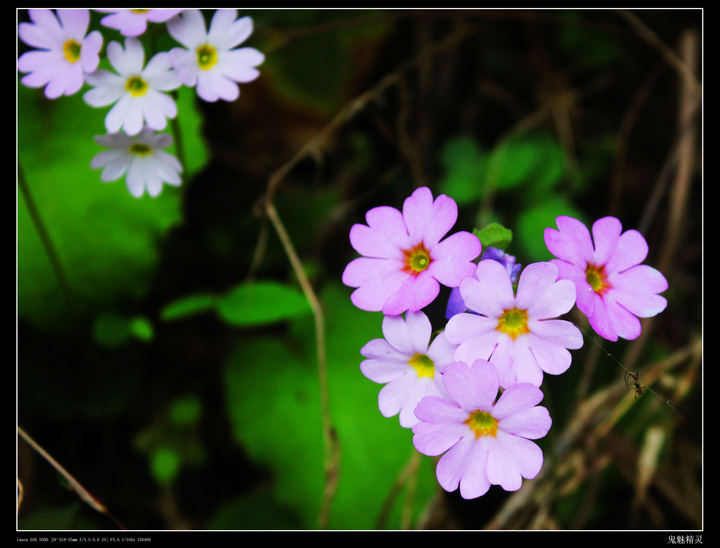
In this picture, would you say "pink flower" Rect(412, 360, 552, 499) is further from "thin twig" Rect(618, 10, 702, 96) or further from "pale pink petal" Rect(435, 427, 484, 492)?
"thin twig" Rect(618, 10, 702, 96)

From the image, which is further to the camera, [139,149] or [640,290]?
[139,149]

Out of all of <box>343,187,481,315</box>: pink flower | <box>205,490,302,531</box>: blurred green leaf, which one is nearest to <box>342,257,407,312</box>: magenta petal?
<box>343,187,481,315</box>: pink flower

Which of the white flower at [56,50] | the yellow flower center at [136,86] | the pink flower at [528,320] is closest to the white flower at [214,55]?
the yellow flower center at [136,86]

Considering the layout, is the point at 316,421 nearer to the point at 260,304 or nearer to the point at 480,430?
the point at 260,304

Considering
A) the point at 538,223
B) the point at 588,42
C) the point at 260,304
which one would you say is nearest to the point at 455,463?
the point at 260,304

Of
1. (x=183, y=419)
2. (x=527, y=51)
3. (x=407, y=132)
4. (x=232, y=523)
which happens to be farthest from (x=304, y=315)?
(x=527, y=51)

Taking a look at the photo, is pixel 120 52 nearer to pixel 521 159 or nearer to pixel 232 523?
pixel 232 523
